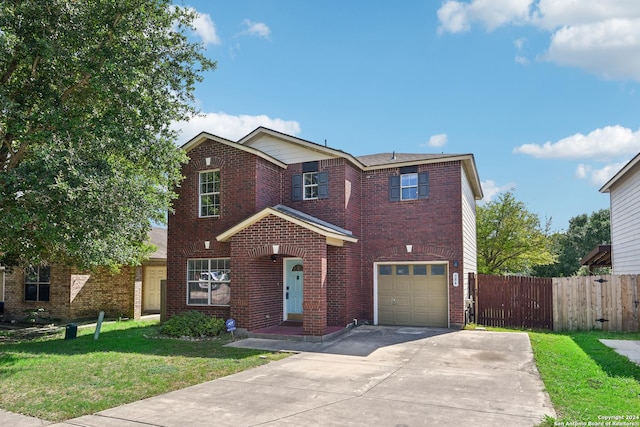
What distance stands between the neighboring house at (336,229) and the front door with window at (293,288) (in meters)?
0.03

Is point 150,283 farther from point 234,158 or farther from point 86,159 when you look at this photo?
point 86,159

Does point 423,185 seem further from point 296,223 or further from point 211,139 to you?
point 211,139

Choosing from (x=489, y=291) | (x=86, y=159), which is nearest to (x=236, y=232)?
(x=86, y=159)

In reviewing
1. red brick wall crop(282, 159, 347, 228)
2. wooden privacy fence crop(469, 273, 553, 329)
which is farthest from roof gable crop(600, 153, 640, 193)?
red brick wall crop(282, 159, 347, 228)

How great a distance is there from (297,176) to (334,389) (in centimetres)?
967

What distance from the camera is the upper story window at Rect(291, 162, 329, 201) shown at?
15844 mm

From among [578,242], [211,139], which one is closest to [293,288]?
[211,139]

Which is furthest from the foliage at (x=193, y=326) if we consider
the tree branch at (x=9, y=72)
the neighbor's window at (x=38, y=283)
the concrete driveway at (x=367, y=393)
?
the neighbor's window at (x=38, y=283)

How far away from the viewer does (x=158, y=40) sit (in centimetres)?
1142

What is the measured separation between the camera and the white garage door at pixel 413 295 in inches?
604

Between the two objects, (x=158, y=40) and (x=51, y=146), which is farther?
(x=158, y=40)

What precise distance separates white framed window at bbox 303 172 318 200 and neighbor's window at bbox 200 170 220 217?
3.09m

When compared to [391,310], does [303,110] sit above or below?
above

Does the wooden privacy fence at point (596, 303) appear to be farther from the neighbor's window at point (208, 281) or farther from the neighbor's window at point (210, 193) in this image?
the neighbor's window at point (210, 193)
